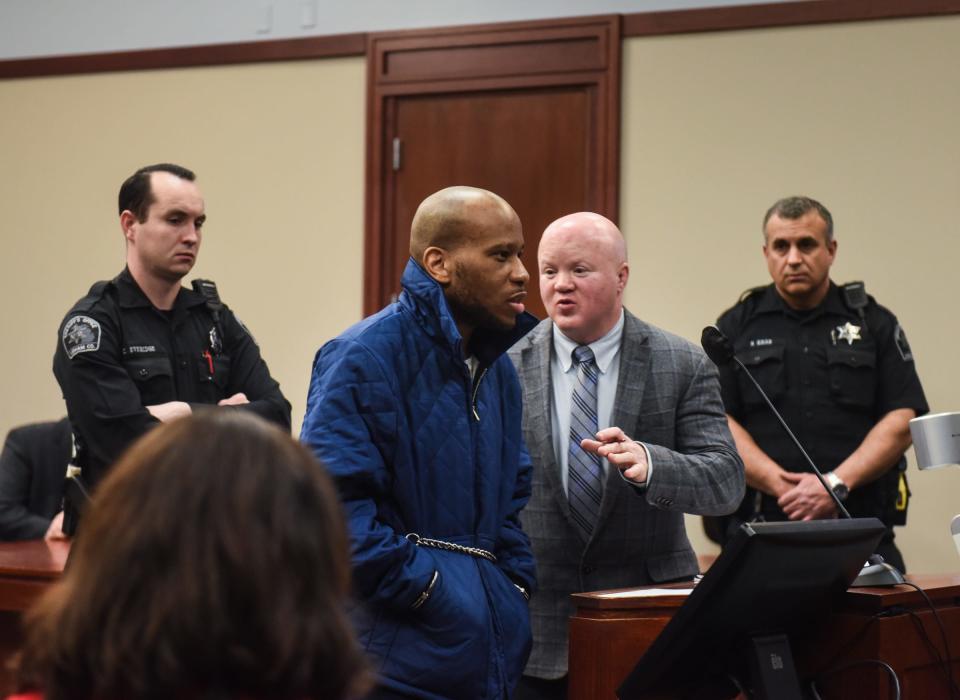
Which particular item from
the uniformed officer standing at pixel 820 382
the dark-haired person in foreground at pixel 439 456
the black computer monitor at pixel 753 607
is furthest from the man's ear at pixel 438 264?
the uniformed officer standing at pixel 820 382

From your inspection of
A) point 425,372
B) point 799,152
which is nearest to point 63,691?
point 425,372

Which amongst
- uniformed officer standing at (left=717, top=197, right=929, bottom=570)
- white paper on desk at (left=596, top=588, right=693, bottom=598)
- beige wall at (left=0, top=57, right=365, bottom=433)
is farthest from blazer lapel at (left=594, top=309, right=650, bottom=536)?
beige wall at (left=0, top=57, right=365, bottom=433)

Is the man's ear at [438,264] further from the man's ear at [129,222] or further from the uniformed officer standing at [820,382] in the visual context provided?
the uniformed officer standing at [820,382]

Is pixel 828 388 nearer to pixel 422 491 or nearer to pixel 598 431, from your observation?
pixel 598 431

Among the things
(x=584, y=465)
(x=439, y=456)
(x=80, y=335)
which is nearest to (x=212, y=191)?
(x=80, y=335)

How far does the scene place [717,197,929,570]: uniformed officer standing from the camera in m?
3.65

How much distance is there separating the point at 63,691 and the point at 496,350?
1369 millimetres

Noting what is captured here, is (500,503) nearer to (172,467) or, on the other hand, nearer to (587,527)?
(587,527)

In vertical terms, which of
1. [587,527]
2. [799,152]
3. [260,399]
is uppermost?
[799,152]

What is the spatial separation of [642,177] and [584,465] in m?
2.51

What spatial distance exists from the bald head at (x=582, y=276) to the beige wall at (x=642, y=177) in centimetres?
212

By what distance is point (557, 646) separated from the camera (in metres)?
2.56

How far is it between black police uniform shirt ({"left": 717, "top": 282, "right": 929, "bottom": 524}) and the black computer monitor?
64.6 inches

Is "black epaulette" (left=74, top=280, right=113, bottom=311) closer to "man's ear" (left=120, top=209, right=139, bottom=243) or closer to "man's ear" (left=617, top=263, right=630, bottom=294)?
"man's ear" (left=120, top=209, right=139, bottom=243)
